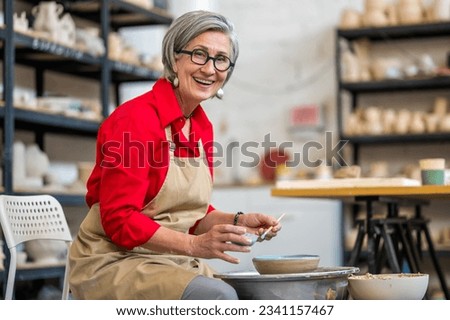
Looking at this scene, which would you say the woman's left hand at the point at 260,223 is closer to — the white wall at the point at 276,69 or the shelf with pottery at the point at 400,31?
the shelf with pottery at the point at 400,31

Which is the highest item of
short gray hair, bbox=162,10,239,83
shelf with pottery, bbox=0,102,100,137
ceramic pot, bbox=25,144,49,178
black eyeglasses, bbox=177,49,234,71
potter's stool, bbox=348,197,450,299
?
short gray hair, bbox=162,10,239,83

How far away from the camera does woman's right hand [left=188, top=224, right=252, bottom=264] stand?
5.92ft

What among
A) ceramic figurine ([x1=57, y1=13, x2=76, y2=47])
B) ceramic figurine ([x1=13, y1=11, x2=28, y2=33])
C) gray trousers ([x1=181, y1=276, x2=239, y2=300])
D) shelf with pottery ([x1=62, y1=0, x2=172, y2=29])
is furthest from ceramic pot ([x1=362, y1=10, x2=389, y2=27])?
gray trousers ([x1=181, y1=276, x2=239, y2=300])

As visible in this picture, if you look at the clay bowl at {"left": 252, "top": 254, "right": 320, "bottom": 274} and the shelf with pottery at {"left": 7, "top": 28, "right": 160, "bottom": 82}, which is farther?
the shelf with pottery at {"left": 7, "top": 28, "right": 160, "bottom": 82}

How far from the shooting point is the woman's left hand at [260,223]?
6.59 ft

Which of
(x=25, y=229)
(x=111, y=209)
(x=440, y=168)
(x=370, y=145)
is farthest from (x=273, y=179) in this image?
(x=111, y=209)

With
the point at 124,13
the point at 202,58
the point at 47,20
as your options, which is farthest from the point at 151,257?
the point at 124,13

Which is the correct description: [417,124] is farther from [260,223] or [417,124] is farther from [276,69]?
[260,223]

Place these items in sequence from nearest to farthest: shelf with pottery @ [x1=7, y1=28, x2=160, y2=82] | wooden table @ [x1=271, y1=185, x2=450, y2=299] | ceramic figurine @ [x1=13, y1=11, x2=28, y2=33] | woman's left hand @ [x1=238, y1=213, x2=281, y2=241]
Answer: woman's left hand @ [x1=238, y1=213, x2=281, y2=241] → wooden table @ [x1=271, y1=185, x2=450, y2=299] → ceramic figurine @ [x1=13, y1=11, x2=28, y2=33] → shelf with pottery @ [x1=7, y1=28, x2=160, y2=82]

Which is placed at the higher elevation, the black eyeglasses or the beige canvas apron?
the black eyeglasses

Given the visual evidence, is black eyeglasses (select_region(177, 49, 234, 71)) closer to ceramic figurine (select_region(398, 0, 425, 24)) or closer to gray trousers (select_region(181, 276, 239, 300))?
gray trousers (select_region(181, 276, 239, 300))

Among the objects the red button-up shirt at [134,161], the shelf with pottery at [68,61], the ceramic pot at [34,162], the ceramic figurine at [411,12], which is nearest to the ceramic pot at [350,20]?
the ceramic figurine at [411,12]

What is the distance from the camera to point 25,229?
2.70 metres

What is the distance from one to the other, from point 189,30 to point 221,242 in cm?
59
